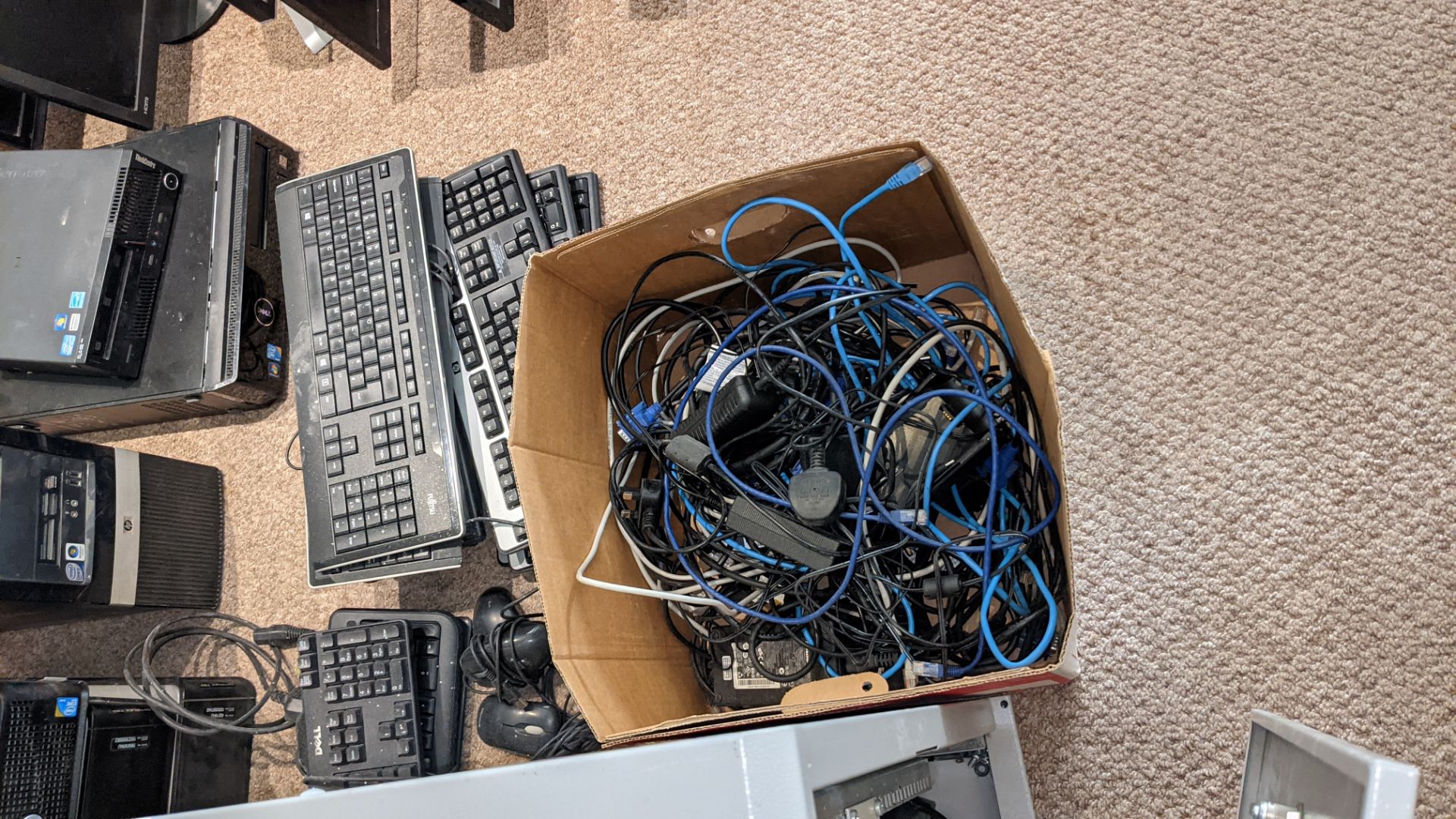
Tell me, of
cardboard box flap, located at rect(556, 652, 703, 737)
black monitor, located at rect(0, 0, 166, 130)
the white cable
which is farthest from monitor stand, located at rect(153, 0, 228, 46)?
cardboard box flap, located at rect(556, 652, 703, 737)

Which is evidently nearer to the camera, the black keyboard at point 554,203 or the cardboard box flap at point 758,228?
the cardboard box flap at point 758,228

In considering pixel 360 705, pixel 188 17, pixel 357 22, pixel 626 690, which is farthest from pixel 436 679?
pixel 188 17

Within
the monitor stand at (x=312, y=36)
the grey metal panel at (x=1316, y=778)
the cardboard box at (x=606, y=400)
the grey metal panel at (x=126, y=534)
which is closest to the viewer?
the grey metal panel at (x=1316, y=778)

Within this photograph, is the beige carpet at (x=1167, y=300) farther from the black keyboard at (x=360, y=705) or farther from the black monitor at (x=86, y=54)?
the black monitor at (x=86, y=54)

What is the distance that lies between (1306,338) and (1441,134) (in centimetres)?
24

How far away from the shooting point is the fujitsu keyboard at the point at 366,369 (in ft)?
2.90

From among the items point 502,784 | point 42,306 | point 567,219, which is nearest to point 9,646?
point 42,306

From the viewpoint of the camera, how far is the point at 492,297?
928 millimetres

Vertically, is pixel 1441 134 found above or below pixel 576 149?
below

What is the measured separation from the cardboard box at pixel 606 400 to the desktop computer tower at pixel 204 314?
462mm

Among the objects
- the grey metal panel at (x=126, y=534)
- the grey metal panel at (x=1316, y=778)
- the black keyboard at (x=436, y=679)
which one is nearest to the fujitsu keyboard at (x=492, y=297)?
the black keyboard at (x=436, y=679)

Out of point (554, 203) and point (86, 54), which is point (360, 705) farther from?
point (86, 54)

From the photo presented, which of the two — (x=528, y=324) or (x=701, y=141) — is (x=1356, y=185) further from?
(x=528, y=324)

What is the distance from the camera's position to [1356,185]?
87 centimetres
